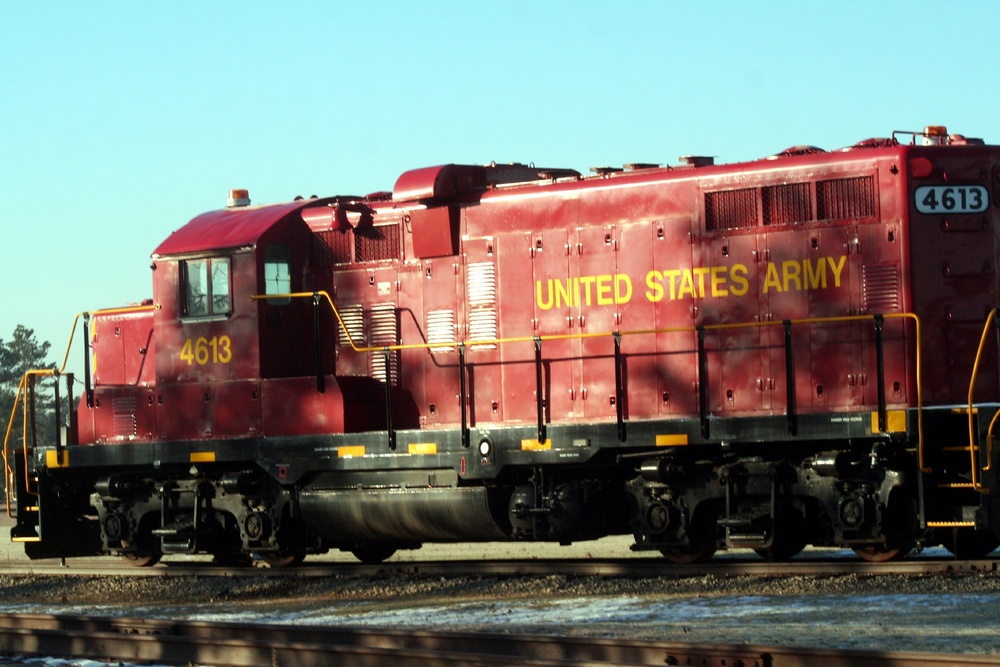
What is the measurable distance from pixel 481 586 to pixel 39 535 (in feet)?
18.5

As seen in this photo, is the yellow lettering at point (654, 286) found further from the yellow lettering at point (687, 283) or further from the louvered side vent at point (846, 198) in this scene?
the louvered side vent at point (846, 198)

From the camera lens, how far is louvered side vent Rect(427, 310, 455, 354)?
536 inches

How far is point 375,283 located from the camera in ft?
46.3

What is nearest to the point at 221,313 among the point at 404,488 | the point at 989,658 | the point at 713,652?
the point at 404,488

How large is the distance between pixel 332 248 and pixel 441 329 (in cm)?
156

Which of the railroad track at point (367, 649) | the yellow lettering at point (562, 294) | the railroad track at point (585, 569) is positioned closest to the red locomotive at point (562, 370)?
the yellow lettering at point (562, 294)

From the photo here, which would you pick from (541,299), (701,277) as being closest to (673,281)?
(701,277)

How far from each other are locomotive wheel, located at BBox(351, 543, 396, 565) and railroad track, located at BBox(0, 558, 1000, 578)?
49 cm

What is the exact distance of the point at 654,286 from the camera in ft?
41.6

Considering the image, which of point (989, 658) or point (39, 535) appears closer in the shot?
point (989, 658)

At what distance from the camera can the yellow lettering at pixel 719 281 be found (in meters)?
12.4

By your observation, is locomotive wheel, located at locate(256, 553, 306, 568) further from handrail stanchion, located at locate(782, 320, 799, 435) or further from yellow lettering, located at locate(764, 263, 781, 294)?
yellow lettering, located at locate(764, 263, 781, 294)

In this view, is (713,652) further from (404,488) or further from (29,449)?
(29,449)

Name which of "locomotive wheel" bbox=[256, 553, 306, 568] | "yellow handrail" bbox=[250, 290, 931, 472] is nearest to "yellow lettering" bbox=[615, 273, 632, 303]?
"yellow handrail" bbox=[250, 290, 931, 472]
